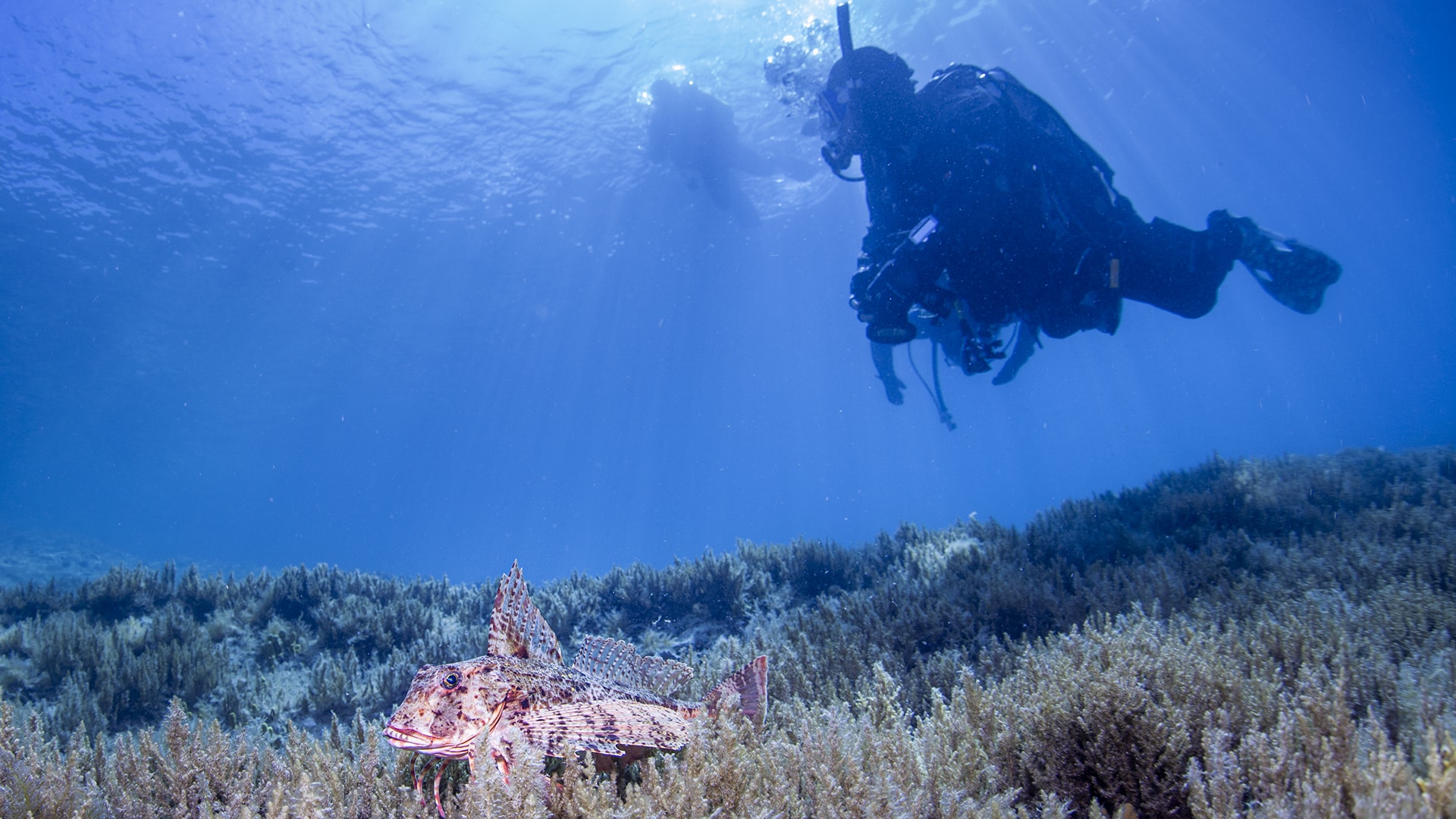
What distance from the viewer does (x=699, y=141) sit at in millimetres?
26516

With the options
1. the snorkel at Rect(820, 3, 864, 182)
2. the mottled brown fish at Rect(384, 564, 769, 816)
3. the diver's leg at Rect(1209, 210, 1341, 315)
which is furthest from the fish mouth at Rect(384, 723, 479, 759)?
the diver's leg at Rect(1209, 210, 1341, 315)

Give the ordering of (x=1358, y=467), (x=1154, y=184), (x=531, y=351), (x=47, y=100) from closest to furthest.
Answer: (x=1358, y=467), (x=47, y=100), (x=1154, y=184), (x=531, y=351)

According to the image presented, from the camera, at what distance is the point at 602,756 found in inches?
79.0

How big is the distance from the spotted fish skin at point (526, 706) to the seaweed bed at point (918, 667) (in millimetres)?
138

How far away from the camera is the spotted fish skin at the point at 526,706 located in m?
1.74

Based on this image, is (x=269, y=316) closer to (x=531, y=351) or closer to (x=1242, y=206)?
(x=531, y=351)

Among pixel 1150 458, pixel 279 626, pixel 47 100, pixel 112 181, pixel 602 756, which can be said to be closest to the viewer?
pixel 602 756

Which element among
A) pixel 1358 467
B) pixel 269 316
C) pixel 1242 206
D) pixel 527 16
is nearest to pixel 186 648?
pixel 1358 467

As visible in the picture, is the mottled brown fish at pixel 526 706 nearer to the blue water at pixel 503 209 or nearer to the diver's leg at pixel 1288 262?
the diver's leg at pixel 1288 262

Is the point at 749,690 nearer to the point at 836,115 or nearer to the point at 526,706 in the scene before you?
the point at 526,706

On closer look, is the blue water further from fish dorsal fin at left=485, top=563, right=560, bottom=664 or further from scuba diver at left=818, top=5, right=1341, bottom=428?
A: fish dorsal fin at left=485, top=563, right=560, bottom=664

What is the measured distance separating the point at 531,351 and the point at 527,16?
33.4 meters

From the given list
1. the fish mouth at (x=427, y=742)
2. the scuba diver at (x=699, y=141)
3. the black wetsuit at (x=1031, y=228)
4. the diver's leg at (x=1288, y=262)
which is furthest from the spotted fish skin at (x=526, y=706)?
the scuba diver at (x=699, y=141)

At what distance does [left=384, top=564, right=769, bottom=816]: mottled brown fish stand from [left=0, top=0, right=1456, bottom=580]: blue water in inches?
390
